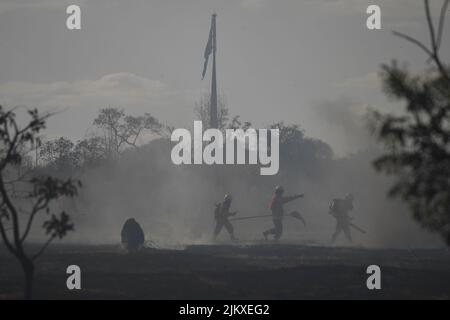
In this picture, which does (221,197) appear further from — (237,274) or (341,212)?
(237,274)

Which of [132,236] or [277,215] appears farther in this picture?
[277,215]

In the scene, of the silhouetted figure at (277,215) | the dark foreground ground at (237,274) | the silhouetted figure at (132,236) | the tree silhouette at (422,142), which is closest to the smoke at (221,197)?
the silhouetted figure at (277,215)

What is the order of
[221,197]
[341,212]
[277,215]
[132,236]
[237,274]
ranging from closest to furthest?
[237,274] → [132,236] → [341,212] → [277,215] → [221,197]

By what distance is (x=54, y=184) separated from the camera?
80.8 feet

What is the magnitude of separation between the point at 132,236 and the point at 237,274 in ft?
31.6

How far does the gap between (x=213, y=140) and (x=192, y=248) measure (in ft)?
170

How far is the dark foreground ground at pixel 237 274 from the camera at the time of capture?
2978cm

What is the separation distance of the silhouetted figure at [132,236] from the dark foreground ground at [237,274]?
2.17ft

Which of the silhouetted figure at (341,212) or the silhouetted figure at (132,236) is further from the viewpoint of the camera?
the silhouetted figure at (341,212)

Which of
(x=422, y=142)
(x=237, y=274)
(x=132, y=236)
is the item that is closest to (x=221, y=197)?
(x=132, y=236)

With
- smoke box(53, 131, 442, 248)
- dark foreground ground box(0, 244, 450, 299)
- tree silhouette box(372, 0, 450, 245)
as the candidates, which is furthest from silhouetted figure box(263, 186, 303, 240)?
tree silhouette box(372, 0, 450, 245)

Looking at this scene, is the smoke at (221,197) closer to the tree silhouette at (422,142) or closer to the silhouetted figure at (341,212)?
the silhouetted figure at (341,212)

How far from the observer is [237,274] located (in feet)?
112
